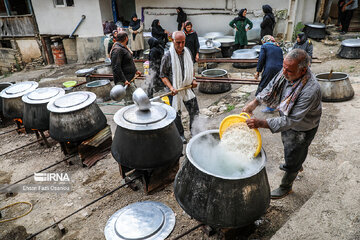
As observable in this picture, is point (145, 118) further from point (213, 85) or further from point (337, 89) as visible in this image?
point (337, 89)

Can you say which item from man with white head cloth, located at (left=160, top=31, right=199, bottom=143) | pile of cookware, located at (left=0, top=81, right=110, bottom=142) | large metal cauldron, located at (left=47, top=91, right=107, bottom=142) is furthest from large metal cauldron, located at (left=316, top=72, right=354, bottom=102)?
large metal cauldron, located at (left=47, top=91, right=107, bottom=142)

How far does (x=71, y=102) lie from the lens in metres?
4.51

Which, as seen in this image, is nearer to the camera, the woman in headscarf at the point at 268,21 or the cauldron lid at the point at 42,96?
the cauldron lid at the point at 42,96

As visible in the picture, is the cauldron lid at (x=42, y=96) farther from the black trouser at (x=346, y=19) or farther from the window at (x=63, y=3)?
the black trouser at (x=346, y=19)

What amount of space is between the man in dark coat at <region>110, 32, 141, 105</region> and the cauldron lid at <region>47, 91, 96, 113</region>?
41.1 inches

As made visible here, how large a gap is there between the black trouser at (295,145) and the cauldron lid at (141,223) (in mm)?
1692

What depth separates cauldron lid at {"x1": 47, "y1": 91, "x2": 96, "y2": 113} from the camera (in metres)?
4.33

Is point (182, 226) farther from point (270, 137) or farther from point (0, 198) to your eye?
point (0, 198)

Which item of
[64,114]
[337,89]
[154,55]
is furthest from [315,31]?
[64,114]

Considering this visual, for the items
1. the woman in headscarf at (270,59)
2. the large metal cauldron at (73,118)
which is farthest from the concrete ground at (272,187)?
the woman in headscarf at (270,59)

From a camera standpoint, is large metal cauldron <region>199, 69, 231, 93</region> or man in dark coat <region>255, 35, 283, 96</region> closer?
man in dark coat <region>255, 35, 283, 96</region>

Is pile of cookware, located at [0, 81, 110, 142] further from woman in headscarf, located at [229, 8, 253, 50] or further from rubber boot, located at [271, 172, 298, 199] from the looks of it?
woman in headscarf, located at [229, 8, 253, 50]

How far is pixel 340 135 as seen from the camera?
4945mm

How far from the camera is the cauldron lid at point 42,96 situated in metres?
4.96
